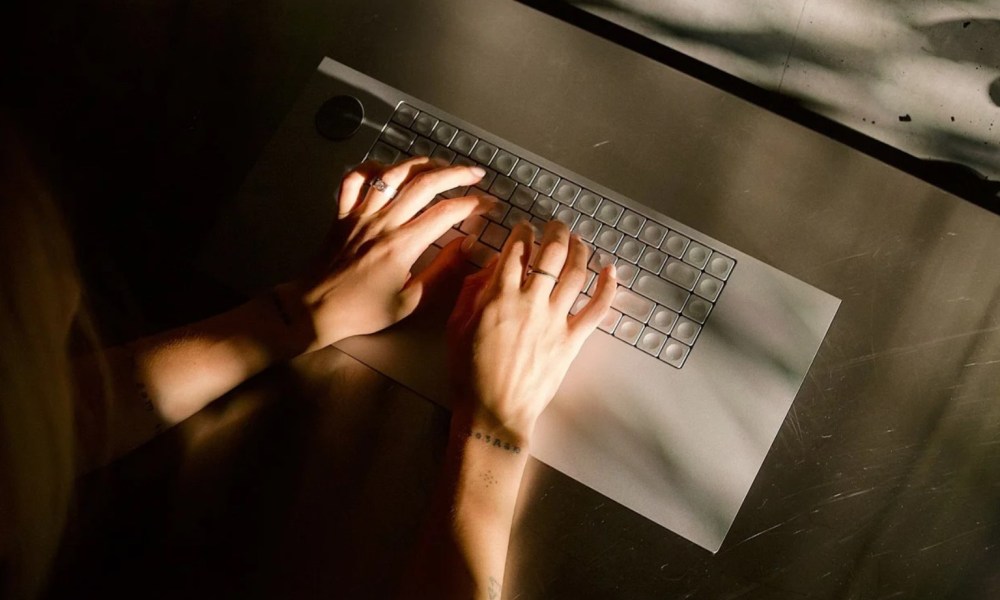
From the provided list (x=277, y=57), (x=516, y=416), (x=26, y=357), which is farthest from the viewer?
(x=277, y=57)

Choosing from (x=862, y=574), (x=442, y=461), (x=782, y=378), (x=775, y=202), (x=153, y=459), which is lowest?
(x=153, y=459)

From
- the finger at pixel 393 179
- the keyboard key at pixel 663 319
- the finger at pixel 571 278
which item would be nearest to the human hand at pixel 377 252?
the finger at pixel 393 179

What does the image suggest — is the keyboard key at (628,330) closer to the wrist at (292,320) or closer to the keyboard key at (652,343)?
the keyboard key at (652,343)

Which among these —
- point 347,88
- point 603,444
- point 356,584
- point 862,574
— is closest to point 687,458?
point 603,444

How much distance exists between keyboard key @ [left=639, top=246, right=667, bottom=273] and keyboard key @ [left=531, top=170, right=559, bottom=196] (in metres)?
0.12

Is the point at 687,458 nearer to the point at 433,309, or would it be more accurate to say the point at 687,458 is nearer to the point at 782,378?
the point at 782,378

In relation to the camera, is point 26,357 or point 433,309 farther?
point 433,309

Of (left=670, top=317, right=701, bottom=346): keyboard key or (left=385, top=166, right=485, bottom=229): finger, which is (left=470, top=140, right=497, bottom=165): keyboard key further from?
(left=670, top=317, right=701, bottom=346): keyboard key

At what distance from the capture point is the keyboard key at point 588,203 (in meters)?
0.77

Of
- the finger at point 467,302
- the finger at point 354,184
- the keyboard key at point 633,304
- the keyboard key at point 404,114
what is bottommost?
the finger at point 467,302

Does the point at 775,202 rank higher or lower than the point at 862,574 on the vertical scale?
higher

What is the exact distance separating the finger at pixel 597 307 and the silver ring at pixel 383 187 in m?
0.24

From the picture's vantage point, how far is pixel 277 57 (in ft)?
2.92

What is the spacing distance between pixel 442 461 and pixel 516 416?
94mm
